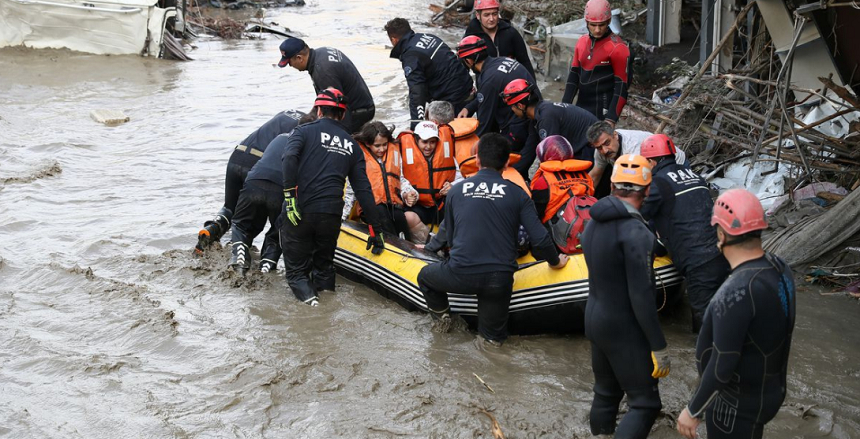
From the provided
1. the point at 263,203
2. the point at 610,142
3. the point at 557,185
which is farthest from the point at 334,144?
the point at 610,142

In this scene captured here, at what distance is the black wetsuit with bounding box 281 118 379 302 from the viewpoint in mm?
6270

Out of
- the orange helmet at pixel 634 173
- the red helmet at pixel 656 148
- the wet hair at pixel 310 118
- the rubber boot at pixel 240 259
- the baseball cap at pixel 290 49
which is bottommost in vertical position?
the rubber boot at pixel 240 259

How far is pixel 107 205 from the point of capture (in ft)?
29.2

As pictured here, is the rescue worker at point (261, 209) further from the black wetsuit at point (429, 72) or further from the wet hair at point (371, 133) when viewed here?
the black wetsuit at point (429, 72)

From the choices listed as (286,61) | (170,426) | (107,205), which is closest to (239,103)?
(107,205)

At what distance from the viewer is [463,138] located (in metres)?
7.30

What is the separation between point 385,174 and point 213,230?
177cm

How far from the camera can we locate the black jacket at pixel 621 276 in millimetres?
3912

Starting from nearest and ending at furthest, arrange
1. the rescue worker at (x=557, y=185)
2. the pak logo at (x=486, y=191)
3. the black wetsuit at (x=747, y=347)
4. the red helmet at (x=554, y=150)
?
the black wetsuit at (x=747, y=347)
the pak logo at (x=486, y=191)
the rescue worker at (x=557, y=185)
the red helmet at (x=554, y=150)

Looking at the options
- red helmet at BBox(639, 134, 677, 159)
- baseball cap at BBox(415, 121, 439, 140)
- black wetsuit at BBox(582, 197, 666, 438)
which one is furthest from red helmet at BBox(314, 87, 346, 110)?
black wetsuit at BBox(582, 197, 666, 438)

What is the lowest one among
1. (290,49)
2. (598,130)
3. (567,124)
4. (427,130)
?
(427,130)

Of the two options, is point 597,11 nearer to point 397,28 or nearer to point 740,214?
point 397,28

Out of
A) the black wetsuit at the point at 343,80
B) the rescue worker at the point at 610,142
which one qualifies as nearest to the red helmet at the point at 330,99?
the black wetsuit at the point at 343,80

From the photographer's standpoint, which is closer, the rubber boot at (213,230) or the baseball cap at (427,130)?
the baseball cap at (427,130)
